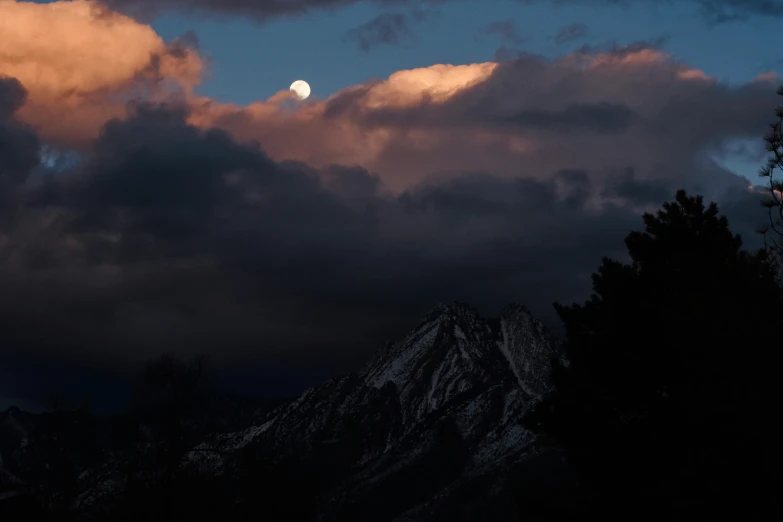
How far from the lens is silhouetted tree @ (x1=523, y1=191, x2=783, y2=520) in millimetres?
38969

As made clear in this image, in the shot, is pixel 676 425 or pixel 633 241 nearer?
pixel 676 425

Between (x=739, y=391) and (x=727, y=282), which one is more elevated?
(x=727, y=282)

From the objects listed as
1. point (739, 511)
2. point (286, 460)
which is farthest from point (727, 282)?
point (286, 460)

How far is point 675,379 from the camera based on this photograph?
46500 mm

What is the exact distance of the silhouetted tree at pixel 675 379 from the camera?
39.0m

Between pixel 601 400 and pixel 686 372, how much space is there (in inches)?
238

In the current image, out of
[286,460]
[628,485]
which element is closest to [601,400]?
[628,485]

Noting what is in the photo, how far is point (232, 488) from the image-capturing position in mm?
59906

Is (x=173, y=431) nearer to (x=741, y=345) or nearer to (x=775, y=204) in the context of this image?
(x=741, y=345)

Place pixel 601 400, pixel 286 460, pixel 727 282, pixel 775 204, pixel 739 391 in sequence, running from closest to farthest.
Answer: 1. pixel 775 204
2. pixel 739 391
3. pixel 727 282
4. pixel 601 400
5. pixel 286 460

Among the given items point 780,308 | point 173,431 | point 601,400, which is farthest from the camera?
point 173,431

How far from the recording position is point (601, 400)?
49.5 metres

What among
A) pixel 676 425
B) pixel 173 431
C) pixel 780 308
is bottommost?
pixel 676 425

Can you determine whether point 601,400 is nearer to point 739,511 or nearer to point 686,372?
point 686,372
